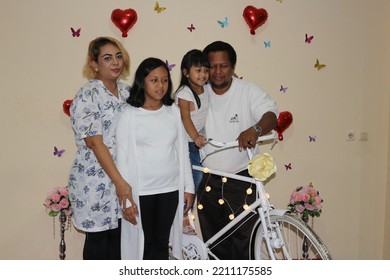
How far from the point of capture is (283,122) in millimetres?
2824

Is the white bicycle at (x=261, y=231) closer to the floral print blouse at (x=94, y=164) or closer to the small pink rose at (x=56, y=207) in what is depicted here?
the floral print blouse at (x=94, y=164)

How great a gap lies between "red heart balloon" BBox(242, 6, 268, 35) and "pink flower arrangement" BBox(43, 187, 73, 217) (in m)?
1.59

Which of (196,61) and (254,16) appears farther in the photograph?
(254,16)

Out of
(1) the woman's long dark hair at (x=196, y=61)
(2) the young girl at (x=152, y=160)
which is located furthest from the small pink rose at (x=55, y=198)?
(1) the woman's long dark hair at (x=196, y=61)

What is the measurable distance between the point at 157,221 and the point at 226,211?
1.51ft

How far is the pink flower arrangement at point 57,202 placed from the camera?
8.40 feet

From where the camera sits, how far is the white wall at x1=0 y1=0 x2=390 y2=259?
2.68m

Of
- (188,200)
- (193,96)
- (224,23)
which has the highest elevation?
(224,23)

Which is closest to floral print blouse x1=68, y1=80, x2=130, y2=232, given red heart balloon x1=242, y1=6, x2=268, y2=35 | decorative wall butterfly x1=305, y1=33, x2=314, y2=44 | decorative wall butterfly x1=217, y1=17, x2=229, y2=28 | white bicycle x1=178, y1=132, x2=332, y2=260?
white bicycle x1=178, y1=132, x2=332, y2=260

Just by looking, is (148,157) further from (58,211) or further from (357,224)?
(357,224)

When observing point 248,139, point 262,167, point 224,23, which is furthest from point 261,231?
point 224,23

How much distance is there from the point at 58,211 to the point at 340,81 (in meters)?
2.03

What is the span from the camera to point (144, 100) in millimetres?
1979

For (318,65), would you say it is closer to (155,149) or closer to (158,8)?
(158,8)
